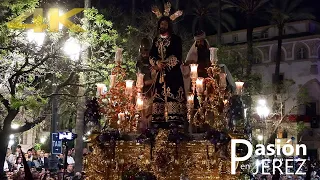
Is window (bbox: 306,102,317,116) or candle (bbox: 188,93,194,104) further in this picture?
window (bbox: 306,102,317,116)

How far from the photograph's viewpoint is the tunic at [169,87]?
46.0ft

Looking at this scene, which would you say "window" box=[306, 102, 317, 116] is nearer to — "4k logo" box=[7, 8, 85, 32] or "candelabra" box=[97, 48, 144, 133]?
"4k logo" box=[7, 8, 85, 32]

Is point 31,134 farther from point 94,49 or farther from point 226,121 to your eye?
point 226,121

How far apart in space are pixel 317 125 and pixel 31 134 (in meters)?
30.4

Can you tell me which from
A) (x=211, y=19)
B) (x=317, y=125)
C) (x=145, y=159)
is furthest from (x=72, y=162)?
(x=317, y=125)

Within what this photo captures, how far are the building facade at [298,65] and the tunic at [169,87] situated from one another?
124 ft

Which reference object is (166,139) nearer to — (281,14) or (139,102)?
(139,102)

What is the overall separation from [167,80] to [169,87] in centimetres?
23

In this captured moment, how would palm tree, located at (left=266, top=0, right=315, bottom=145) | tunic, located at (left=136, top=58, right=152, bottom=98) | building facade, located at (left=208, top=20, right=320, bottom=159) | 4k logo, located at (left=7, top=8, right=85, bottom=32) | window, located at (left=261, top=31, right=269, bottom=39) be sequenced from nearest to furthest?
1. tunic, located at (left=136, top=58, right=152, bottom=98)
2. 4k logo, located at (left=7, top=8, right=85, bottom=32)
3. palm tree, located at (left=266, top=0, right=315, bottom=145)
4. building facade, located at (left=208, top=20, right=320, bottom=159)
5. window, located at (left=261, top=31, right=269, bottom=39)

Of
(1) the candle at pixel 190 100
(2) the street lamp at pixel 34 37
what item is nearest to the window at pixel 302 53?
(2) the street lamp at pixel 34 37

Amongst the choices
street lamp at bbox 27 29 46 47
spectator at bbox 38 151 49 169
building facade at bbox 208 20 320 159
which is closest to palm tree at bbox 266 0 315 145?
building facade at bbox 208 20 320 159

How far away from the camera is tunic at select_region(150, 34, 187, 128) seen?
14.0m

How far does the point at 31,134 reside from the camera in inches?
2066

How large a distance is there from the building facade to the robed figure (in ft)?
124
